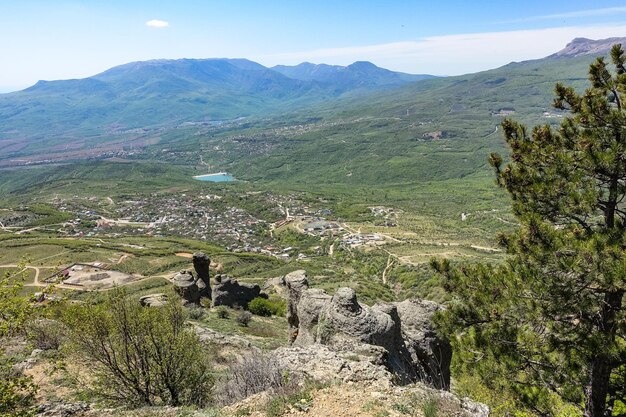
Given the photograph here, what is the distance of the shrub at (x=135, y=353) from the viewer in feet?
39.2

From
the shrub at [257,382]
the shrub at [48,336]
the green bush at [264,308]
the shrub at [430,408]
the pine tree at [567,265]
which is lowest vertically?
the green bush at [264,308]

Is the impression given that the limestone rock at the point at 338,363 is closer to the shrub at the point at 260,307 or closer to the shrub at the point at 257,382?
the shrub at the point at 257,382

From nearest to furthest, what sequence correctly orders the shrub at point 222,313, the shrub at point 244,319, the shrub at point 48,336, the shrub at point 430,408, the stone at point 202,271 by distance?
1. the shrub at point 430,408
2. the shrub at point 48,336
3. the shrub at point 244,319
4. the shrub at point 222,313
5. the stone at point 202,271

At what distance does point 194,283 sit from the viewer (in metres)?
35.9

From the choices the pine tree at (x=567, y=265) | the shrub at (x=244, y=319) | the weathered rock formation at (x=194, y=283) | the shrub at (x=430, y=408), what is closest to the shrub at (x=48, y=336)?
the weathered rock formation at (x=194, y=283)

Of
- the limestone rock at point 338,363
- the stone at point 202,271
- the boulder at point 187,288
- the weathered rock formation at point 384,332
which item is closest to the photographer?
the limestone rock at point 338,363

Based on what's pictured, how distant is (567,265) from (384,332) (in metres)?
8.01

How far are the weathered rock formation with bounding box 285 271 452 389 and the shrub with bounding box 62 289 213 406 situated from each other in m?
5.19

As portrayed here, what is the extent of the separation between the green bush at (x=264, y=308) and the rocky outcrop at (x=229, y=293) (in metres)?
1.07

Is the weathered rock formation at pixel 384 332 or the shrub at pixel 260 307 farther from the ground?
the weathered rock formation at pixel 384 332

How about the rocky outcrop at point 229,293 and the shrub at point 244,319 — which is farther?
the rocky outcrop at point 229,293

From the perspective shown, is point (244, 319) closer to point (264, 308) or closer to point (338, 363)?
point (264, 308)

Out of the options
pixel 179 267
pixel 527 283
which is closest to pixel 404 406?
pixel 527 283

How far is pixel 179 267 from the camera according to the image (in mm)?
72000
